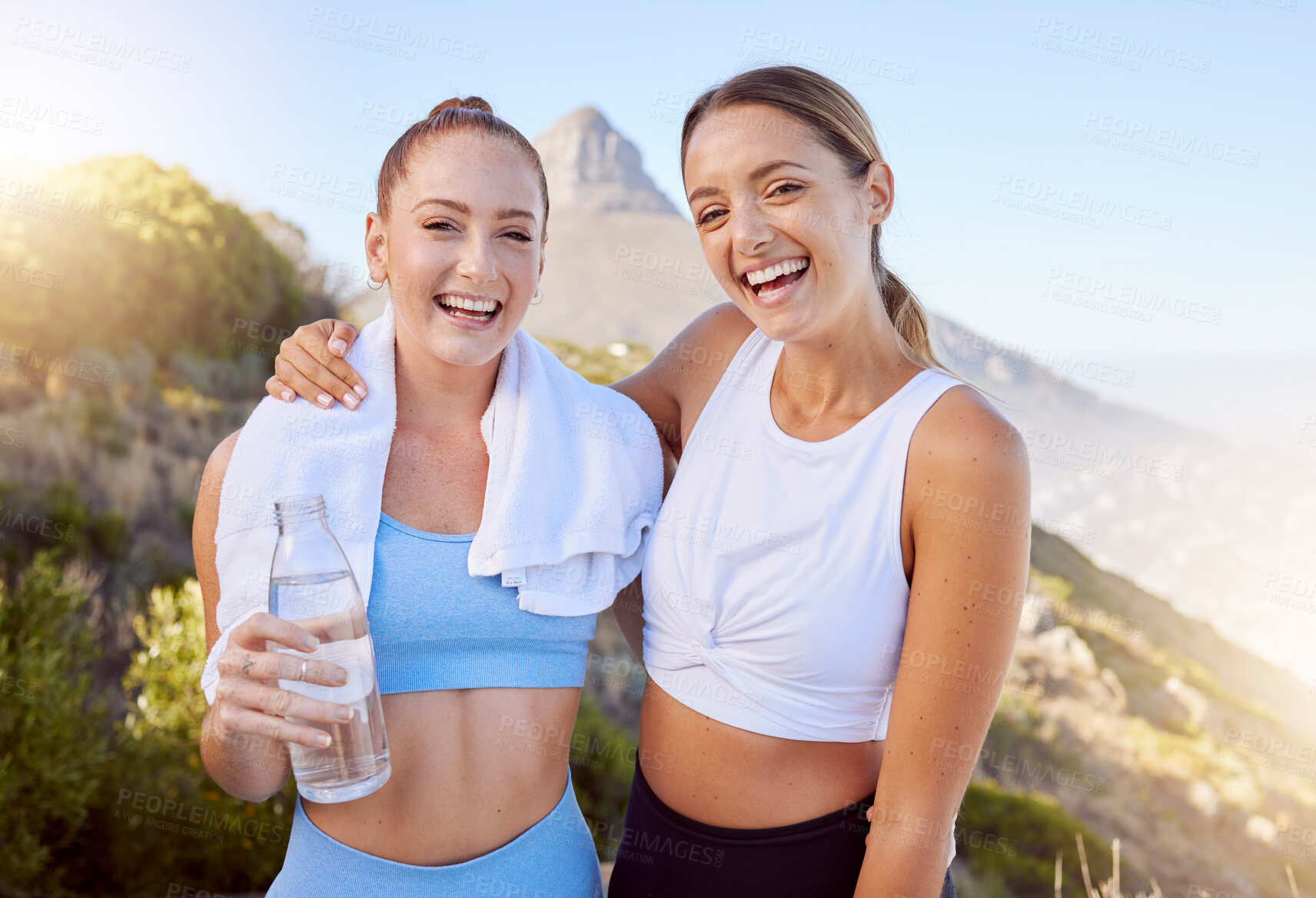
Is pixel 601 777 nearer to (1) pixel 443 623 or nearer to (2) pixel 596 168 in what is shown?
(1) pixel 443 623

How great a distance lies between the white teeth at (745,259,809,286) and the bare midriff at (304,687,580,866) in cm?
109

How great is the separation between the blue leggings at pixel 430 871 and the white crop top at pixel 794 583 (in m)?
0.46

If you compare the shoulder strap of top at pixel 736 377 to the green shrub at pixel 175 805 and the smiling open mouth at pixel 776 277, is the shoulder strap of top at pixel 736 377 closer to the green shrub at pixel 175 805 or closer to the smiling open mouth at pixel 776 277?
the smiling open mouth at pixel 776 277

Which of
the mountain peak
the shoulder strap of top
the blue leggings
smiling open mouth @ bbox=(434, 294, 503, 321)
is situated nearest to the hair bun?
smiling open mouth @ bbox=(434, 294, 503, 321)

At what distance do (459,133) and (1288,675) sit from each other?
81.5ft

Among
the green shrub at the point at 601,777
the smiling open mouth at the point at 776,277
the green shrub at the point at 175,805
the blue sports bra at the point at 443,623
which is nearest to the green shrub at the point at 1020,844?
the green shrub at the point at 601,777

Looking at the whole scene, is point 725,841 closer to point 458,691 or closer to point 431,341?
point 458,691

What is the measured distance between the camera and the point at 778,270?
74.5 inches

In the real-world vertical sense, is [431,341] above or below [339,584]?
above

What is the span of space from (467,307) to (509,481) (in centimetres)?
42

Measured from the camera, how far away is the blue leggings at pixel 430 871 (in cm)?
175

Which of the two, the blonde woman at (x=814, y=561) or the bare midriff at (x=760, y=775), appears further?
the bare midriff at (x=760, y=775)

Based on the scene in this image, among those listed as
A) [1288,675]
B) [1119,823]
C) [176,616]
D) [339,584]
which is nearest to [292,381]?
[339,584]

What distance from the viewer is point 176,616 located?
16.7 ft
